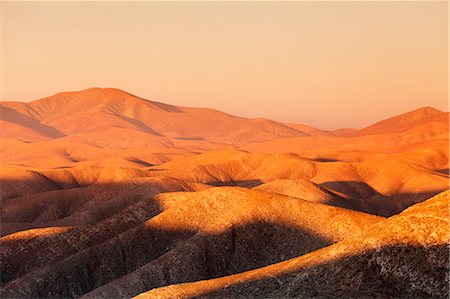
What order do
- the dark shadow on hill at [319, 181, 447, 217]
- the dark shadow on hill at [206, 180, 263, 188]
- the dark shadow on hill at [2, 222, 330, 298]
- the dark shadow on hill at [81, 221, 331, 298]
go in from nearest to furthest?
the dark shadow on hill at [81, 221, 331, 298]
the dark shadow on hill at [2, 222, 330, 298]
the dark shadow on hill at [319, 181, 447, 217]
the dark shadow on hill at [206, 180, 263, 188]

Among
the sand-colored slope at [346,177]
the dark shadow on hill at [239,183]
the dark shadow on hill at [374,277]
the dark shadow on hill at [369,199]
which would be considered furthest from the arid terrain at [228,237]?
the dark shadow on hill at [239,183]

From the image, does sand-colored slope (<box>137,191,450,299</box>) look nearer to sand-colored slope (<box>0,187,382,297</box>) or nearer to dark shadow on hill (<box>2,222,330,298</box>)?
dark shadow on hill (<box>2,222,330,298</box>)

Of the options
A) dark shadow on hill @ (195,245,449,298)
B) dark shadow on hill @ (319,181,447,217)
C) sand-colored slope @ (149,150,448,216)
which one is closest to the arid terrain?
dark shadow on hill @ (195,245,449,298)

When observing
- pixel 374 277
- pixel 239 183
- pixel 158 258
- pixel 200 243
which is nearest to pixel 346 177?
pixel 239 183


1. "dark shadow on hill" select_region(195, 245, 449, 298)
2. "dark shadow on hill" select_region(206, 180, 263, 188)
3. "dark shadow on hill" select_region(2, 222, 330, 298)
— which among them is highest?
"dark shadow on hill" select_region(195, 245, 449, 298)

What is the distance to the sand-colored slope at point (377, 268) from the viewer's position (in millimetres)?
41906

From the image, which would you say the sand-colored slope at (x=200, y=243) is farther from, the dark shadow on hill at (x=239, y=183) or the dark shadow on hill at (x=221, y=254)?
the dark shadow on hill at (x=239, y=183)

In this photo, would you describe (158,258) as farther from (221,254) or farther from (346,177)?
(346,177)

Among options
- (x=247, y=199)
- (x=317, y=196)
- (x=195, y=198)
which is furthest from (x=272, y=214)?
(x=317, y=196)

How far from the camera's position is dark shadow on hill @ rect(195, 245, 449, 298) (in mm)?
41406

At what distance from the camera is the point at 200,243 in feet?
262

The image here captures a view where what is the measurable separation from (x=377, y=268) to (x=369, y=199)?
103m

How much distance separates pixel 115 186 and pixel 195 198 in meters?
55.4

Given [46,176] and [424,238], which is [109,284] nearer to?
[424,238]
